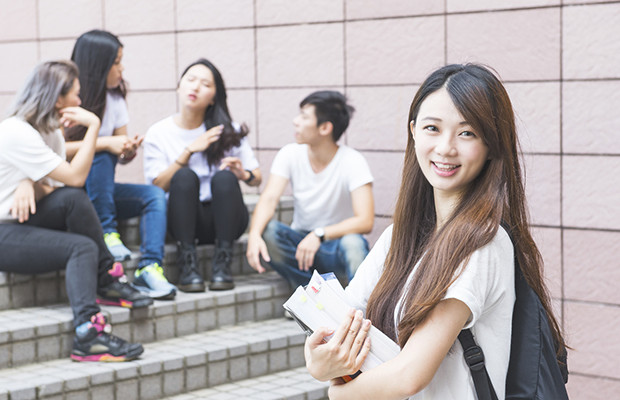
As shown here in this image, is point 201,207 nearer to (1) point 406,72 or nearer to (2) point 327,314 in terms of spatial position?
(1) point 406,72

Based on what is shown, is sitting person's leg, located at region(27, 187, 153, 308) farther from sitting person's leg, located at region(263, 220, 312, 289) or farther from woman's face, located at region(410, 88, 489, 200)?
woman's face, located at region(410, 88, 489, 200)

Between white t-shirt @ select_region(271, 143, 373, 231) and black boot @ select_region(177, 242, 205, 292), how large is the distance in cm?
66

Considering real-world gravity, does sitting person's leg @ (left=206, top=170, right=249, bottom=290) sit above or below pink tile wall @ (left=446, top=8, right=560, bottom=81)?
below

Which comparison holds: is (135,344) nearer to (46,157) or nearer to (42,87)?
(46,157)

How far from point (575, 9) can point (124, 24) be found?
10.3ft

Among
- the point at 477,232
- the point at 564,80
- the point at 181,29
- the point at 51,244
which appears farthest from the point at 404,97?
the point at 477,232

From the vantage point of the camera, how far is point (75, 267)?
149 inches

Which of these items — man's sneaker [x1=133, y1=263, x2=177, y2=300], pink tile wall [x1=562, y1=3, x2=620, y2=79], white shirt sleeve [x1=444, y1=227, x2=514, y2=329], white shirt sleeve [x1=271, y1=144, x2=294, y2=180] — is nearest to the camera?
white shirt sleeve [x1=444, y1=227, x2=514, y2=329]

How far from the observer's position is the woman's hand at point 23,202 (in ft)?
12.6

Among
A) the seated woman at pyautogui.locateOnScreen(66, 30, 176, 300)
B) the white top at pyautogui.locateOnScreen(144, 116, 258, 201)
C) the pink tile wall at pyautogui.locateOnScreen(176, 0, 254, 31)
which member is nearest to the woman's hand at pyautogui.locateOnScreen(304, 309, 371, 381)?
the seated woman at pyautogui.locateOnScreen(66, 30, 176, 300)

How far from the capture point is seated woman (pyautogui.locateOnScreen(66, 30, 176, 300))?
443cm

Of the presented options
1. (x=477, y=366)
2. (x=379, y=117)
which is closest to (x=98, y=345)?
(x=379, y=117)

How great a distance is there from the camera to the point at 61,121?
4.11m

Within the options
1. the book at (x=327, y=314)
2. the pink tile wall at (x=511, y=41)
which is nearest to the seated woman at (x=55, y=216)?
the pink tile wall at (x=511, y=41)
